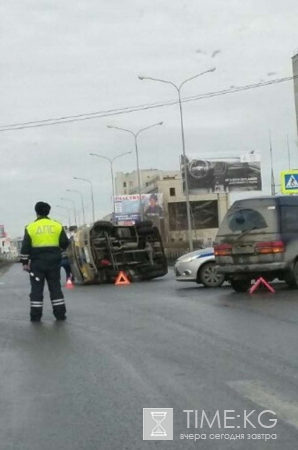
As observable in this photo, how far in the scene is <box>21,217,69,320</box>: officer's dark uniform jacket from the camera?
12.4 metres

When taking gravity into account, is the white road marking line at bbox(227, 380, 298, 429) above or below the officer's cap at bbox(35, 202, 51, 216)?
below

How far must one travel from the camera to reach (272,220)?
54.2ft

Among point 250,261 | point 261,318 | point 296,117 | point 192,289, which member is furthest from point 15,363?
point 296,117

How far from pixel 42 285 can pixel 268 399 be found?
6.46 m

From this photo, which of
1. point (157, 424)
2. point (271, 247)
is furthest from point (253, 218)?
point (157, 424)

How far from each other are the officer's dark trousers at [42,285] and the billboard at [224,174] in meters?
54.4

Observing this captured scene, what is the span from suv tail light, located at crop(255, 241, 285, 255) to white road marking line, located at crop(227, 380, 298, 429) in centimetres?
916

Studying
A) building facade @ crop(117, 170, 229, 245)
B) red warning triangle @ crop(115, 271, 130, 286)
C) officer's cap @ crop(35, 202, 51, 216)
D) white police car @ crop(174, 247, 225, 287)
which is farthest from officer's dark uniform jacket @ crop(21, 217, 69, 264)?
building facade @ crop(117, 170, 229, 245)

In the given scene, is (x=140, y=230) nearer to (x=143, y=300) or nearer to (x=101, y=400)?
(x=143, y=300)

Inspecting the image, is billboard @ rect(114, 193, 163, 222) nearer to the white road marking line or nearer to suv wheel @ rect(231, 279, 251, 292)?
suv wheel @ rect(231, 279, 251, 292)

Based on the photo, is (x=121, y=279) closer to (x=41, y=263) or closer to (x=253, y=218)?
(x=253, y=218)

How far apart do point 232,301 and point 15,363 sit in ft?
22.9

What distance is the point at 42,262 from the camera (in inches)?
491

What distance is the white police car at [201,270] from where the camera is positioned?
19.1 metres
